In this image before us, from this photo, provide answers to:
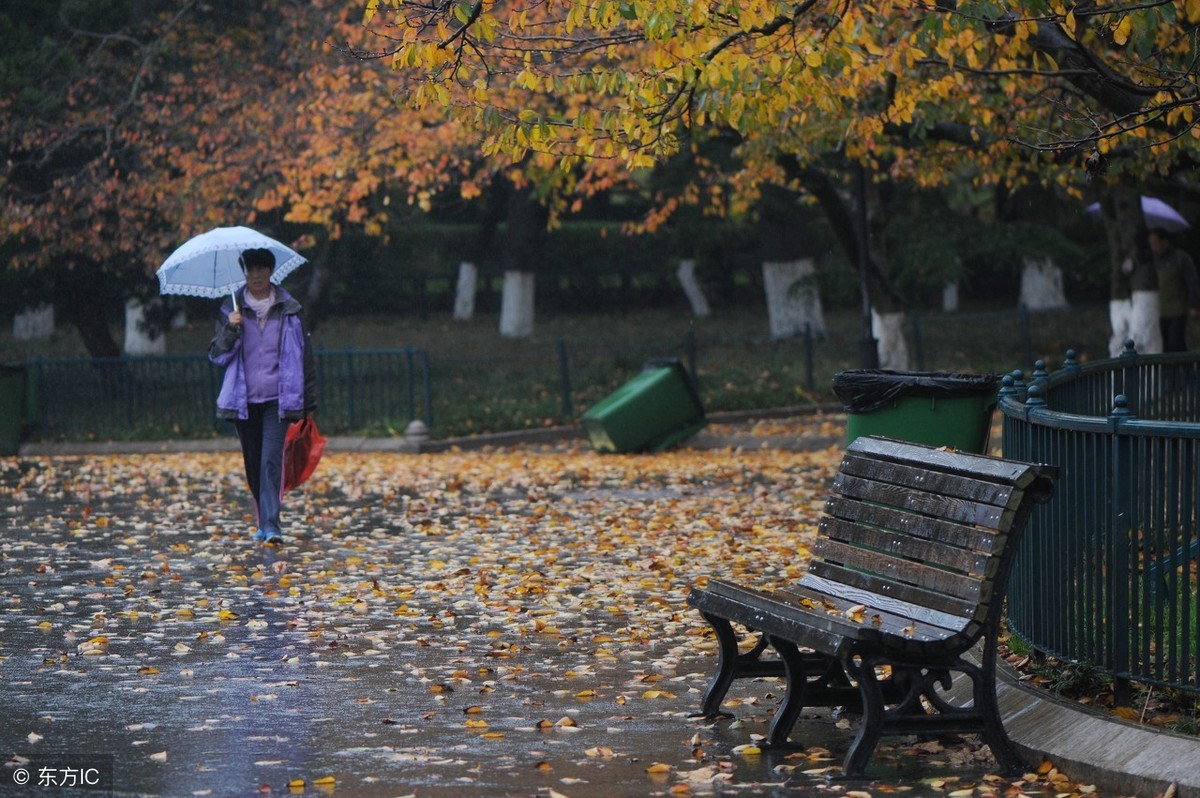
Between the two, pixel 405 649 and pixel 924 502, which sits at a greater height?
pixel 924 502

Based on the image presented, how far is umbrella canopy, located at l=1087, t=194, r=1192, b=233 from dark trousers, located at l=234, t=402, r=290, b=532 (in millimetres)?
12284

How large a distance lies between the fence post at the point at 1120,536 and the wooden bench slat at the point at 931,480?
53cm

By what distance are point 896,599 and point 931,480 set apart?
0.46 m

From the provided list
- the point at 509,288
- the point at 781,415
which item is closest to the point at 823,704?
the point at 781,415

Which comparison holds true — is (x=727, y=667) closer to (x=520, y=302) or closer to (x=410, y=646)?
(x=410, y=646)

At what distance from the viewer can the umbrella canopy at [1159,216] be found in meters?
20.9

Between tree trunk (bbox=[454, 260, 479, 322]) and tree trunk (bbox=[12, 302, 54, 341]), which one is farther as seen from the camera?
tree trunk (bbox=[454, 260, 479, 322])

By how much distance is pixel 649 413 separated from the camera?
741 inches

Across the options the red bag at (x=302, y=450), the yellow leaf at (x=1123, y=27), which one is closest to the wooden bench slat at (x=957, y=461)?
the yellow leaf at (x=1123, y=27)

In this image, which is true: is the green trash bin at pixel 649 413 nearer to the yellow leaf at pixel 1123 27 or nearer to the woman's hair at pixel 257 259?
the woman's hair at pixel 257 259

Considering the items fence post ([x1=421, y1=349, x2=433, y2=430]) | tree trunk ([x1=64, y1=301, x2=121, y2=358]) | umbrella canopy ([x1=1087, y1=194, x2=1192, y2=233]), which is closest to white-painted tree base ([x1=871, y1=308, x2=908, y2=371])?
umbrella canopy ([x1=1087, y1=194, x2=1192, y2=233])

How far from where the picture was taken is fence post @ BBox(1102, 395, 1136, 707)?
6.03m

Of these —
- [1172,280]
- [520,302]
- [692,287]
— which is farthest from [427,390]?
[692,287]

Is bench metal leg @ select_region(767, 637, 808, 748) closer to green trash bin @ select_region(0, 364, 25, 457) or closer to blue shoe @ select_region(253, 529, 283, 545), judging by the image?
blue shoe @ select_region(253, 529, 283, 545)
